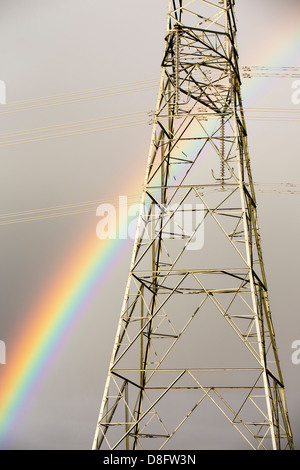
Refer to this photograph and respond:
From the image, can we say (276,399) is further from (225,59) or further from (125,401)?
(225,59)

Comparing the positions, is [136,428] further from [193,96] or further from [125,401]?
[193,96]

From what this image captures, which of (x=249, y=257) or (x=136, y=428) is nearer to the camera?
(x=249, y=257)

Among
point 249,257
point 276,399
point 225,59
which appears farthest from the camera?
point 225,59

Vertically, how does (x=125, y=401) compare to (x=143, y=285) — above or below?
below

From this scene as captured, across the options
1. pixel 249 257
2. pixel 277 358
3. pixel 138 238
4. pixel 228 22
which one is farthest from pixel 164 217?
pixel 228 22

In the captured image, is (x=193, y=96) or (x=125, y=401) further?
(x=193, y=96)

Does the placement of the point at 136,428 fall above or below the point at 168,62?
below
